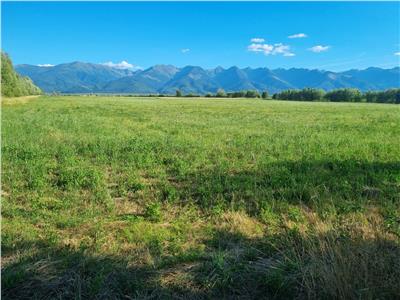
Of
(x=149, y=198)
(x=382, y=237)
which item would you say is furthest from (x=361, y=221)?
(x=149, y=198)

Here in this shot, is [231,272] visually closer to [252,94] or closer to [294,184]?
[294,184]

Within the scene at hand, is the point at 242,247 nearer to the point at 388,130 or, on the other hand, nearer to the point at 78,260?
the point at 78,260

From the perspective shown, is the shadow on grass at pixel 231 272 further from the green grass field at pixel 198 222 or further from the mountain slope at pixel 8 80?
the mountain slope at pixel 8 80

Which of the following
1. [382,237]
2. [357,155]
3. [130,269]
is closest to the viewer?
[130,269]

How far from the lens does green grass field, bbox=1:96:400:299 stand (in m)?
5.22

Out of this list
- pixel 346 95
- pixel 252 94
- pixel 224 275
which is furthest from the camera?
pixel 252 94

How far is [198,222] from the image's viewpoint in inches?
308

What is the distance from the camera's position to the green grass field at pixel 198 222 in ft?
17.1

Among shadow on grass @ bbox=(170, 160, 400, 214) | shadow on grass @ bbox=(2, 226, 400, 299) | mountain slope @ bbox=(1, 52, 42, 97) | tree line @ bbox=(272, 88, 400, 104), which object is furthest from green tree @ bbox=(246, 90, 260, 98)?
shadow on grass @ bbox=(2, 226, 400, 299)

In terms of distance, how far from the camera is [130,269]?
222 inches

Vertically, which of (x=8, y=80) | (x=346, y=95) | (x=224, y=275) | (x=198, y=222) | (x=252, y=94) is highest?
(x=8, y=80)

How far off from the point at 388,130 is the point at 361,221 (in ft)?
57.7

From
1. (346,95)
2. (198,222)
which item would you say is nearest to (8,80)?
(346,95)

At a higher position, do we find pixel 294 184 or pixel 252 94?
pixel 294 184
